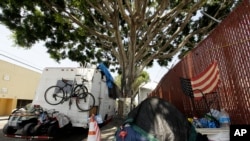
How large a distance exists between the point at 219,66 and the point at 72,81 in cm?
623

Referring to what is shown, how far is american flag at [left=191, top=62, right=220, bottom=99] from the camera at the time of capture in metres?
5.75

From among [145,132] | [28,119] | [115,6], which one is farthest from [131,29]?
[145,132]

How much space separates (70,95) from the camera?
9906mm

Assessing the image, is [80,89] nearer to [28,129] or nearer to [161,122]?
[28,129]

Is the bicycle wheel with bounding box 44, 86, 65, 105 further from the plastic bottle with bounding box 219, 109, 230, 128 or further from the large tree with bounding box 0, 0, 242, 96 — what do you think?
the plastic bottle with bounding box 219, 109, 230, 128

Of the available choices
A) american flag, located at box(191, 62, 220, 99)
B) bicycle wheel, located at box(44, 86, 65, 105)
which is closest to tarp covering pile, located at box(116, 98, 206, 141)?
american flag, located at box(191, 62, 220, 99)

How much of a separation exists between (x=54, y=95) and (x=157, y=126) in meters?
6.19

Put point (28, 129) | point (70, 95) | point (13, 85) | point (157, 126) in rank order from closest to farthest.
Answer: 1. point (157, 126)
2. point (28, 129)
3. point (70, 95)
4. point (13, 85)

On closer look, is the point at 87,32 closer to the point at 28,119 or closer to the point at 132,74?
the point at 132,74

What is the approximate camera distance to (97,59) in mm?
20078

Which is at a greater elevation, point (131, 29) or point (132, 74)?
point (131, 29)

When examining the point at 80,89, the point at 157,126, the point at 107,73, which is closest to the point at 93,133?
the point at 157,126

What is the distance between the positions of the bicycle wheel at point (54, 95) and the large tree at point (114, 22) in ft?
16.2

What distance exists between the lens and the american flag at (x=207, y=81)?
575 cm
